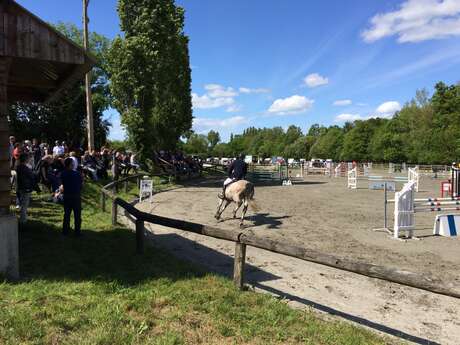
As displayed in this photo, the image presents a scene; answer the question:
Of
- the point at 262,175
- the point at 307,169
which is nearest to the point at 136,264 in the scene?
the point at 262,175

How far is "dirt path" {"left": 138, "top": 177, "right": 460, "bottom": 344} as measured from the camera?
5.61 m

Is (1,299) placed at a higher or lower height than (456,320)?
higher

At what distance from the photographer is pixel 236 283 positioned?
238 inches

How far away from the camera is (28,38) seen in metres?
6.12

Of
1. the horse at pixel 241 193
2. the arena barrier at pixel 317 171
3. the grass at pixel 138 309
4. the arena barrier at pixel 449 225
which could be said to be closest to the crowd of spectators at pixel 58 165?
the grass at pixel 138 309

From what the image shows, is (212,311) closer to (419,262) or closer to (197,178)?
(419,262)

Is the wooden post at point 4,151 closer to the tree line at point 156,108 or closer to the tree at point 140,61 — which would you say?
the tree line at point 156,108

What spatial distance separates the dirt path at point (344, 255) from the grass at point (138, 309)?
894mm

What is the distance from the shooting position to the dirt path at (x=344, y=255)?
561 centimetres

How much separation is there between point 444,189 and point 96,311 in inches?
911

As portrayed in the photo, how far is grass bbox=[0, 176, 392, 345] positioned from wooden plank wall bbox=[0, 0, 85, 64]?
3399 mm

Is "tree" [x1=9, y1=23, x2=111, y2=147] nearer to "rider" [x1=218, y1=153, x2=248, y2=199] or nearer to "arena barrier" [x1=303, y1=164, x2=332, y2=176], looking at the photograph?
"arena barrier" [x1=303, y1=164, x2=332, y2=176]

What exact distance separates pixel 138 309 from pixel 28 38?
4.44 m

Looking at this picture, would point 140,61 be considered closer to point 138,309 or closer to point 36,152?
point 36,152
